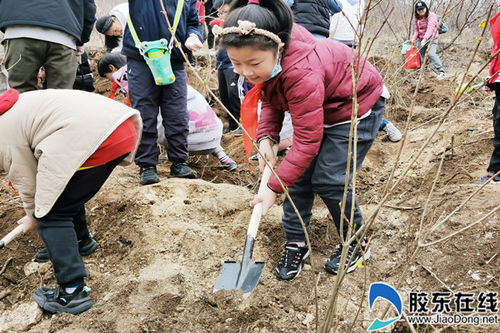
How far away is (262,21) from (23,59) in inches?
84.9

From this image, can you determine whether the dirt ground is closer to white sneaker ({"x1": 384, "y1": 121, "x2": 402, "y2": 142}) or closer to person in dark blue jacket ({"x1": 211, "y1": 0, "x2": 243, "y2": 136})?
white sneaker ({"x1": 384, "y1": 121, "x2": 402, "y2": 142})

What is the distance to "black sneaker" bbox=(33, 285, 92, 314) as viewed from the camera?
82.3 inches

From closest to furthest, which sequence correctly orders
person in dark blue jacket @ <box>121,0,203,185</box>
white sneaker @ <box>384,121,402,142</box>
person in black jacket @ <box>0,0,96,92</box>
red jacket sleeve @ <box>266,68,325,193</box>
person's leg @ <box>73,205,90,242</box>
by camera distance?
red jacket sleeve @ <box>266,68,325,193</box>, person's leg @ <box>73,205,90,242</box>, person in black jacket @ <box>0,0,96,92</box>, person in dark blue jacket @ <box>121,0,203,185</box>, white sneaker @ <box>384,121,402,142</box>

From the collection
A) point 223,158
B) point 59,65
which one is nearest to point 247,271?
point 223,158

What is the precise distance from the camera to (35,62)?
323 cm

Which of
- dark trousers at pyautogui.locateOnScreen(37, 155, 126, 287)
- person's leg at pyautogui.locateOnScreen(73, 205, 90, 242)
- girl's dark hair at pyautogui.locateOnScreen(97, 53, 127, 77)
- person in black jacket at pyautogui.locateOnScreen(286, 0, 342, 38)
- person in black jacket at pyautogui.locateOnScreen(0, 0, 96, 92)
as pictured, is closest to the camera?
dark trousers at pyautogui.locateOnScreen(37, 155, 126, 287)

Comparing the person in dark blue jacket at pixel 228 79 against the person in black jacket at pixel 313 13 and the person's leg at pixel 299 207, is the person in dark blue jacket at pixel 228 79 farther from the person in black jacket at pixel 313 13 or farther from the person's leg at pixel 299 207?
the person's leg at pixel 299 207

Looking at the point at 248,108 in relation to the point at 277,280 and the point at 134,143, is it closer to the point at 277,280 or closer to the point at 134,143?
the point at 134,143

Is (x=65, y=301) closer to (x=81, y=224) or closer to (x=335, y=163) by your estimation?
(x=81, y=224)

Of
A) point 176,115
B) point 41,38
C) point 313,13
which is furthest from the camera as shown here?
point 313,13

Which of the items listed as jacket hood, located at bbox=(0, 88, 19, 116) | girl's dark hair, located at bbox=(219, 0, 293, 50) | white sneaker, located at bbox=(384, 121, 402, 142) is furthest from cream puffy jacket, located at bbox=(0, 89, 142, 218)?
white sneaker, located at bbox=(384, 121, 402, 142)

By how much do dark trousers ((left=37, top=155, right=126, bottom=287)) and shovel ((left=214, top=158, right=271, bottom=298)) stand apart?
691 millimetres

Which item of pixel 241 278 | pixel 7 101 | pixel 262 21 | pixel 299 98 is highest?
pixel 262 21

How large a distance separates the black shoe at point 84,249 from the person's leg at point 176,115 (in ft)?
3.53
